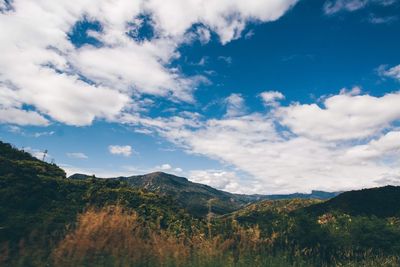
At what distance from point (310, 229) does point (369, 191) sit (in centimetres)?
6764

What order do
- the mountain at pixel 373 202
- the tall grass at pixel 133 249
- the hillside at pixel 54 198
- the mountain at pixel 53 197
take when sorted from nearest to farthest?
the tall grass at pixel 133 249
the hillside at pixel 54 198
the mountain at pixel 53 197
the mountain at pixel 373 202

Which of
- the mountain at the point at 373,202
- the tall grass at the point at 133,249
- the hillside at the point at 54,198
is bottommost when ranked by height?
the tall grass at the point at 133,249

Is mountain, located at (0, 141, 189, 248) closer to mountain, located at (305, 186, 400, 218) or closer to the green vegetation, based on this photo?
the green vegetation

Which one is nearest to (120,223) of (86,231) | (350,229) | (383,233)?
(86,231)

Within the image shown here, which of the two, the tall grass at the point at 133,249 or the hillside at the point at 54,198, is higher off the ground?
the hillside at the point at 54,198

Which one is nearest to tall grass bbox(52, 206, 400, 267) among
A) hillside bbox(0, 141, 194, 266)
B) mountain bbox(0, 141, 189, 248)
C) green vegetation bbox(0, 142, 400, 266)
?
green vegetation bbox(0, 142, 400, 266)

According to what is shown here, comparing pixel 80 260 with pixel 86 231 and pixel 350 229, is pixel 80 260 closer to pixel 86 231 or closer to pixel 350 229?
pixel 86 231

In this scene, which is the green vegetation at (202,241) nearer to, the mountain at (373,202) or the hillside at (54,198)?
the hillside at (54,198)

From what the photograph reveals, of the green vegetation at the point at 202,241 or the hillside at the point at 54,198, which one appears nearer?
the green vegetation at the point at 202,241

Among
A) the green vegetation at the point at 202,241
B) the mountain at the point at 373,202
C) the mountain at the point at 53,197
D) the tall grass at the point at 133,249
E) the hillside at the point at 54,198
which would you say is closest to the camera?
the tall grass at the point at 133,249

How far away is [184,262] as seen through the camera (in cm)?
761

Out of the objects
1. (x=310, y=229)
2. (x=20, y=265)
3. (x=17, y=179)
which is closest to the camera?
(x=20, y=265)

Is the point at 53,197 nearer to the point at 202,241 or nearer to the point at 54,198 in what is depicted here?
the point at 54,198

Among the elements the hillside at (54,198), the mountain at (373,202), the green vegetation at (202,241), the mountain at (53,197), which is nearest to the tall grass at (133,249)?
the green vegetation at (202,241)
